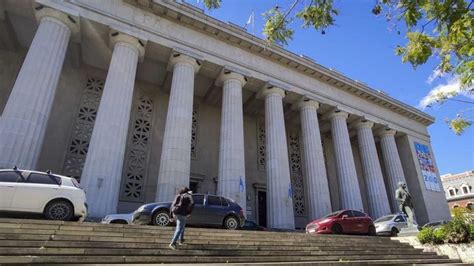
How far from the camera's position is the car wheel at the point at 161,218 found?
10438mm

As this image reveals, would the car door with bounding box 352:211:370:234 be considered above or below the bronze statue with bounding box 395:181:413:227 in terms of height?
below

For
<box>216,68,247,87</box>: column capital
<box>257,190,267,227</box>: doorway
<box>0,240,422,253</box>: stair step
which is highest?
<box>216,68,247,87</box>: column capital

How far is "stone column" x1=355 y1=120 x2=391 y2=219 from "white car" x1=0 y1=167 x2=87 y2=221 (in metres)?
21.5

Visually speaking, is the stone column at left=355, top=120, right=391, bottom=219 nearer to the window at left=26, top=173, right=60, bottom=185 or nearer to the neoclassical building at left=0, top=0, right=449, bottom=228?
the neoclassical building at left=0, top=0, right=449, bottom=228

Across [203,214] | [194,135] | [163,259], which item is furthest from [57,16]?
[163,259]

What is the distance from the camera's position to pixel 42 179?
29.3 ft

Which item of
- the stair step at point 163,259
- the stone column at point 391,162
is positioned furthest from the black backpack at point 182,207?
the stone column at point 391,162

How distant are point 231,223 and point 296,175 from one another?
50.6 ft

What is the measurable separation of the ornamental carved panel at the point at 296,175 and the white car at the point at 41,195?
61.1 feet

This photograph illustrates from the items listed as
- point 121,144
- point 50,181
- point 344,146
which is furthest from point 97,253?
point 344,146

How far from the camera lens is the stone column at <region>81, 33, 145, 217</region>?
13.4 metres

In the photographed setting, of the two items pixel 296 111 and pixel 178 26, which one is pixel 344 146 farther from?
pixel 178 26

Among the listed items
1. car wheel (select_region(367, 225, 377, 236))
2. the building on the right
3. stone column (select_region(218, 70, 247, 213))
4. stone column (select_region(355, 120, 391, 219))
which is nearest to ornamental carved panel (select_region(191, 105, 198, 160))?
stone column (select_region(218, 70, 247, 213))

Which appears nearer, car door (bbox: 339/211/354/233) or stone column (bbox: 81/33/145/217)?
stone column (bbox: 81/33/145/217)
